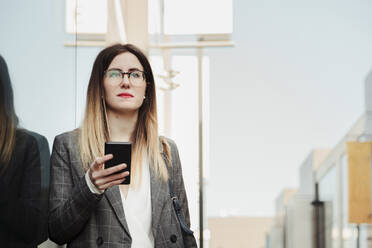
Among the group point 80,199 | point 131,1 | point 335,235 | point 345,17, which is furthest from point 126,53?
point 345,17

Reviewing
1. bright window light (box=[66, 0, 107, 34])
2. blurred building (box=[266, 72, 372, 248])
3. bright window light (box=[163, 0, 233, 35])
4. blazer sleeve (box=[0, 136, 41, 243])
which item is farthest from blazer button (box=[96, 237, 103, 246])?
bright window light (box=[163, 0, 233, 35])

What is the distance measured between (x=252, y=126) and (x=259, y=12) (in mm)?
1595

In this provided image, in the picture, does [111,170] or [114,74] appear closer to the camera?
[111,170]

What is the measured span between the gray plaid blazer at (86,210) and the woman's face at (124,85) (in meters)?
0.20

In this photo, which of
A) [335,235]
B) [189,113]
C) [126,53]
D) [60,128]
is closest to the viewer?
[126,53]

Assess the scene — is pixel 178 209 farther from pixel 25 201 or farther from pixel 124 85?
pixel 25 201

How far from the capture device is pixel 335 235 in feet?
26.0

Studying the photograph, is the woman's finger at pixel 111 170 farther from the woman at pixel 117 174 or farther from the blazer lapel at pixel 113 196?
the blazer lapel at pixel 113 196

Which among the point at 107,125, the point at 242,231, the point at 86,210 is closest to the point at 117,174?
the point at 86,210

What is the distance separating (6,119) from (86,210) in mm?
567

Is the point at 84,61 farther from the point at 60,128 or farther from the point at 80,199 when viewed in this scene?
the point at 80,199

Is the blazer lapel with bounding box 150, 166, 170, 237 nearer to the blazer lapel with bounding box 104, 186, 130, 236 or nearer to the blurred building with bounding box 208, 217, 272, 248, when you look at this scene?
the blazer lapel with bounding box 104, 186, 130, 236

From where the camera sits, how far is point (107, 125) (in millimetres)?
2562

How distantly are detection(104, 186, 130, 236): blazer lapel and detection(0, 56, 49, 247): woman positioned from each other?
0.23 m
